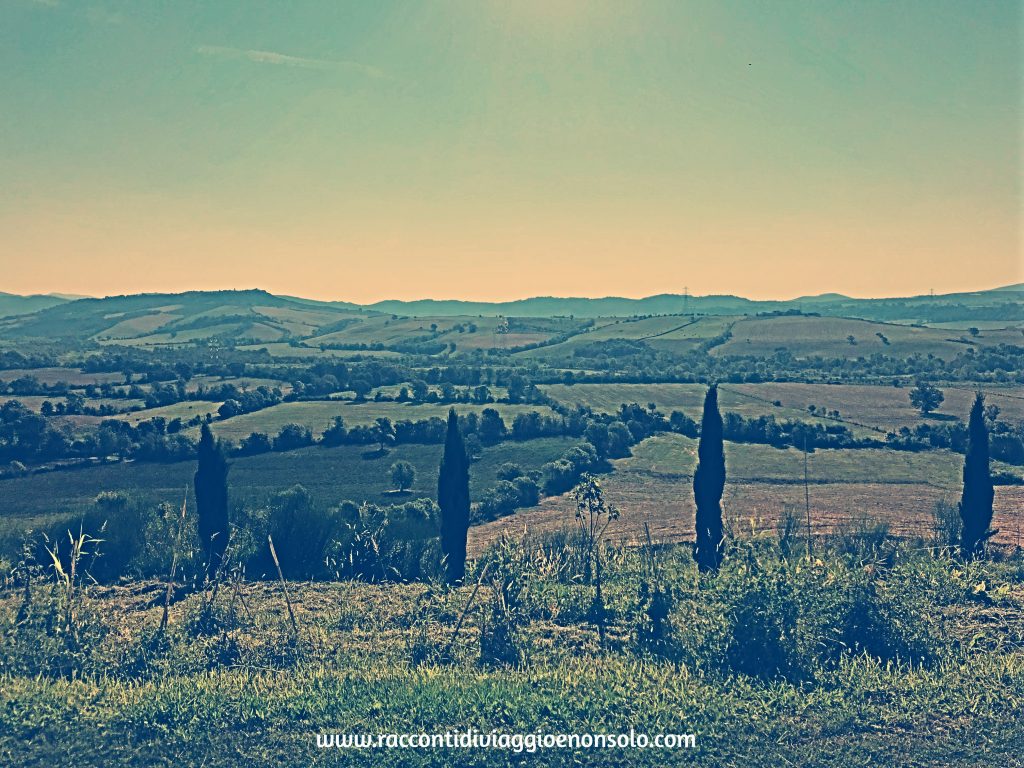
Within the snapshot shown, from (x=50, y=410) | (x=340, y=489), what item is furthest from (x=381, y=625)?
(x=50, y=410)

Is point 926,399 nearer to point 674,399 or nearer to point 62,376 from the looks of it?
point 674,399

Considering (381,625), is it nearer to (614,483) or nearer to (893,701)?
(893,701)

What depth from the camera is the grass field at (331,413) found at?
227 ft

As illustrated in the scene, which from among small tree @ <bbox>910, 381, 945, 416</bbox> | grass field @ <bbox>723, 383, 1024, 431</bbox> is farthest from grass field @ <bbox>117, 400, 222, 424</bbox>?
small tree @ <bbox>910, 381, 945, 416</bbox>

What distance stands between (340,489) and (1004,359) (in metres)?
92.9

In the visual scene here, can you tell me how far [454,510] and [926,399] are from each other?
201 ft

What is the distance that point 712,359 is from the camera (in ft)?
414

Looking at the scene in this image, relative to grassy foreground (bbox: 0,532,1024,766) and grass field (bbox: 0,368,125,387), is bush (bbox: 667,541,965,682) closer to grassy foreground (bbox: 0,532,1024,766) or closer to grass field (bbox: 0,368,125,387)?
grassy foreground (bbox: 0,532,1024,766)

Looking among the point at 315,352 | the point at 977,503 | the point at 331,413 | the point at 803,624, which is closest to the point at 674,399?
the point at 331,413

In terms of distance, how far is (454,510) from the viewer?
30.8 metres

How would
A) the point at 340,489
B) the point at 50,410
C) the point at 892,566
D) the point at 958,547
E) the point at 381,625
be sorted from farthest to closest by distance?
the point at 50,410 < the point at 340,489 < the point at 958,547 < the point at 892,566 < the point at 381,625

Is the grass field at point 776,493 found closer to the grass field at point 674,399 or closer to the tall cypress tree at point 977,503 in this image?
the tall cypress tree at point 977,503

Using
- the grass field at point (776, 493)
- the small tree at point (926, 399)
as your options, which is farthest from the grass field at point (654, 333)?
the grass field at point (776, 493)

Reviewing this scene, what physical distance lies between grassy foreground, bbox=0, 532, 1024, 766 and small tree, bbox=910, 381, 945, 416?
170 ft
